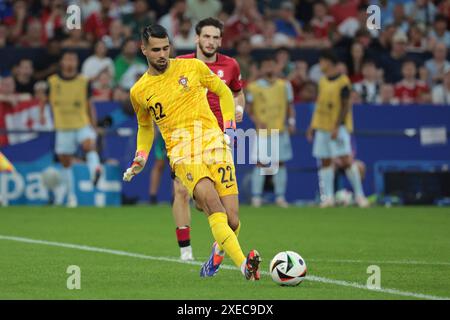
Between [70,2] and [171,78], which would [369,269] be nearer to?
[171,78]

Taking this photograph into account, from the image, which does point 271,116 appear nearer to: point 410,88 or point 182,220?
point 410,88

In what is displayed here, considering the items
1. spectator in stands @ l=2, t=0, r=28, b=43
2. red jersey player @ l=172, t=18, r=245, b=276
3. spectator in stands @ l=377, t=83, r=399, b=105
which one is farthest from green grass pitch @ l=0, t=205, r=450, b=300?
spectator in stands @ l=2, t=0, r=28, b=43

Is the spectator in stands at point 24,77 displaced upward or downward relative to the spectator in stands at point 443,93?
upward

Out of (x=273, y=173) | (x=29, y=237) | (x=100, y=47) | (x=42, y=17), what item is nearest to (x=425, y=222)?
(x=273, y=173)

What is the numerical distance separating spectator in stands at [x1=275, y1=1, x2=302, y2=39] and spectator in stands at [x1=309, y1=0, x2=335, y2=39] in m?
0.34

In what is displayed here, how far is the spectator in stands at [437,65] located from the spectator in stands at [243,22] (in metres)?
3.38

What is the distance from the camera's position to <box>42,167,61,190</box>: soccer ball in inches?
795

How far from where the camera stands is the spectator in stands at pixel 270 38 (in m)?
22.6

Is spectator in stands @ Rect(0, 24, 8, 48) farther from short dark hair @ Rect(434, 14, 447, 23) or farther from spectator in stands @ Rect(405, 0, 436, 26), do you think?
short dark hair @ Rect(434, 14, 447, 23)

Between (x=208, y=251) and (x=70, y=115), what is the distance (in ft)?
28.1

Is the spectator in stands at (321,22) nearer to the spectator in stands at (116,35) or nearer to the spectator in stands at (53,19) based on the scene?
the spectator in stands at (116,35)

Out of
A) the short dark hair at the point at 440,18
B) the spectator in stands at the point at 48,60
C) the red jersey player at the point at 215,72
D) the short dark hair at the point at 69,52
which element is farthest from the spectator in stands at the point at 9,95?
the red jersey player at the point at 215,72

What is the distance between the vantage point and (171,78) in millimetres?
9859

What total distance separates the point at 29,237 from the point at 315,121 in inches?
299
